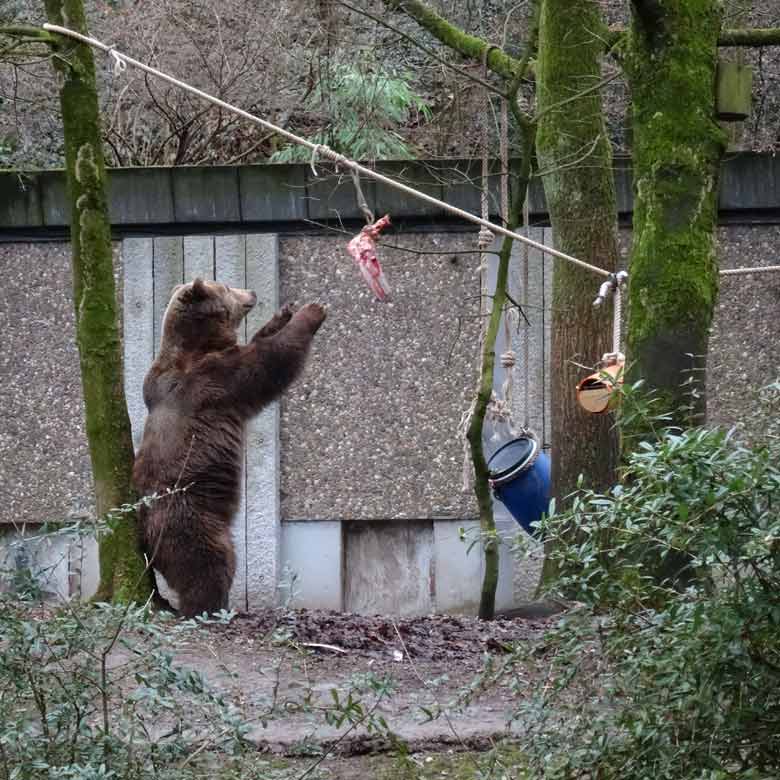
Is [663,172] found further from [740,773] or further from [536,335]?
[536,335]

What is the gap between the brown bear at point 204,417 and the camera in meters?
6.95

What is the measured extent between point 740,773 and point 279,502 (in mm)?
5080

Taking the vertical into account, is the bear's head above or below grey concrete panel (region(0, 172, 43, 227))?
below

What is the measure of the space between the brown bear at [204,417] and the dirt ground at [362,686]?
403mm

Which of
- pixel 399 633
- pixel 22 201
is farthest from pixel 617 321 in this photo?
pixel 22 201

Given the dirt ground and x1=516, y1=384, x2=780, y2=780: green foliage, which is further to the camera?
the dirt ground

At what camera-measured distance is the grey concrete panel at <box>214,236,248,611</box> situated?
7.96 meters

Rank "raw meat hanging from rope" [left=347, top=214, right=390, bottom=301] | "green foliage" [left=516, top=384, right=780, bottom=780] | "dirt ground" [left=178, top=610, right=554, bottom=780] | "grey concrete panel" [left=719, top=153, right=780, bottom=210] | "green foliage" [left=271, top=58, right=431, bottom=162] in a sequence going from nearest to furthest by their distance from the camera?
"green foliage" [left=516, top=384, right=780, bottom=780]
"dirt ground" [left=178, top=610, right=554, bottom=780]
"raw meat hanging from rope" [left=347, top=214, right=390, bottom=301]
"grey concrete panel" [left=719, top=153, right=780, bottom=210]
"green foliage" [left=271, top=58, right=431, bottom=162]

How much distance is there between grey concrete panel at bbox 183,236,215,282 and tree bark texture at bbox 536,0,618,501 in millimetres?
2092

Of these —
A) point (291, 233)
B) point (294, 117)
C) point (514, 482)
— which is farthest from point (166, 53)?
point (514, 482)

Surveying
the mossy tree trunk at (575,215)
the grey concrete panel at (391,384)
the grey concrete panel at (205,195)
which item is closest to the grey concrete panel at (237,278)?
the grey concrete panel at (205,195)

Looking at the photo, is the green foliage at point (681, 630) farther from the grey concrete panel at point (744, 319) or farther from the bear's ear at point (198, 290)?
the grey concrete panel at point (744, 319)

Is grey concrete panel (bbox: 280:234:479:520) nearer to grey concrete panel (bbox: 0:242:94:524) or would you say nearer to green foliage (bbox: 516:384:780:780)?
grey concrete panel (bbox: 0:242:94:524)

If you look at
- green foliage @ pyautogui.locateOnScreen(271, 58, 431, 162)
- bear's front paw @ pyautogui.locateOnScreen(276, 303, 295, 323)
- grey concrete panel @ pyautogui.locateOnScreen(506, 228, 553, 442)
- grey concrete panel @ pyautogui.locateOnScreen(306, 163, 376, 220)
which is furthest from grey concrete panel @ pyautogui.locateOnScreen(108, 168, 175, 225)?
grey concrete panel @ pyautogui.locateOnScreen(506, 228, 553, 442)
